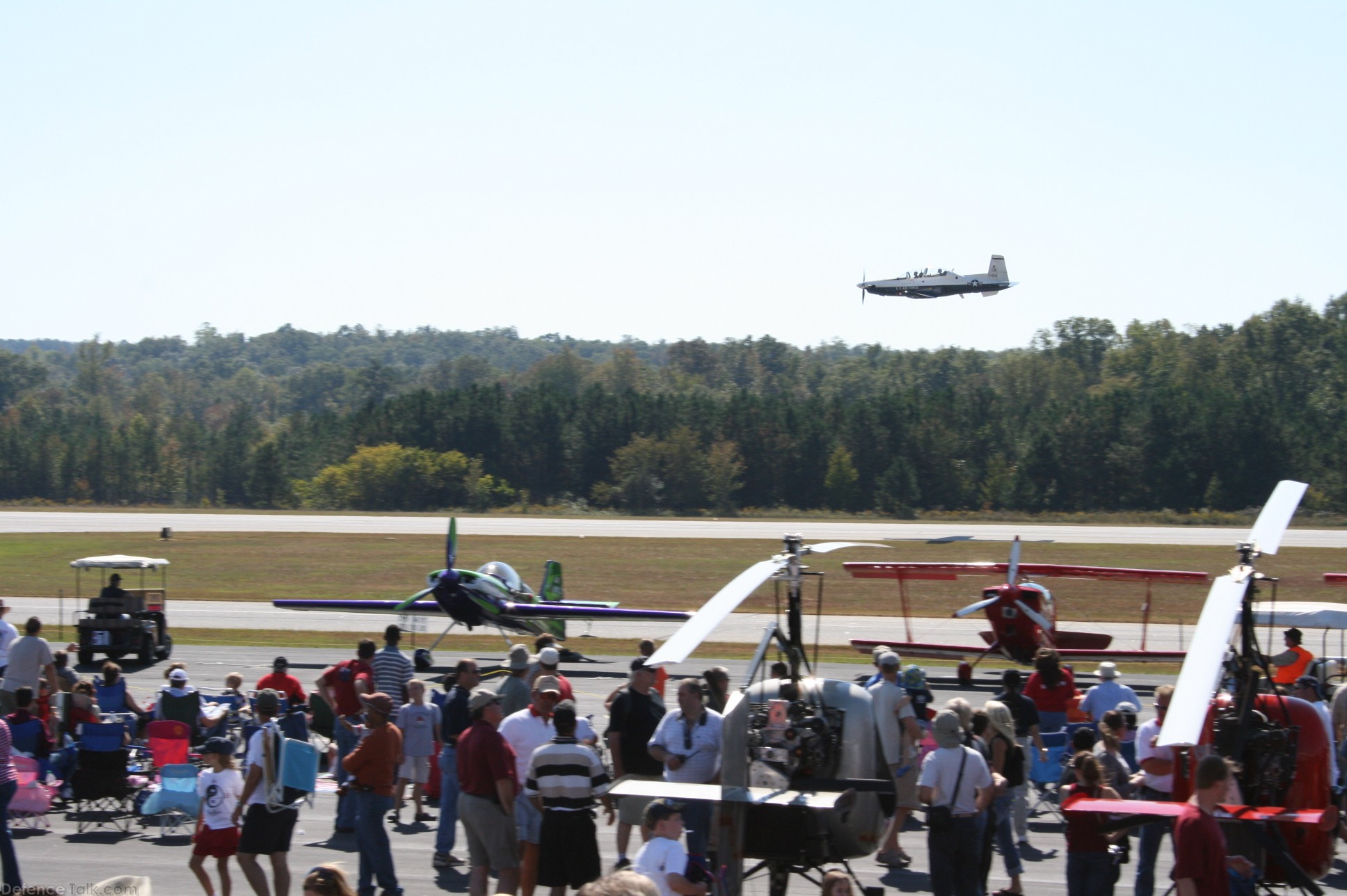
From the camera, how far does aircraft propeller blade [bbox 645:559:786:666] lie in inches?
210

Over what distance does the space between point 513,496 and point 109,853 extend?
73.8m

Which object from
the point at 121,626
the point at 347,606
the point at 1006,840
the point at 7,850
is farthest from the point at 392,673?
the point at 347,606

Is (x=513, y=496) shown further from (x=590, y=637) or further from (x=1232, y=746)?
(x=1232, y=746)

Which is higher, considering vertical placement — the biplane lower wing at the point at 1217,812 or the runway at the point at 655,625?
the biplane lower wing at the point at 1217,812

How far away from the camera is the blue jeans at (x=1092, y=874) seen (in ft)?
23.7

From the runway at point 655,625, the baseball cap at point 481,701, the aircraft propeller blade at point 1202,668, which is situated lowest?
the runway at point 655,625

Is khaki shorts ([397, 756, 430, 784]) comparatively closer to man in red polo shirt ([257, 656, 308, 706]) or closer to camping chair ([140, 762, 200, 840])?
camping chair ([140, 762, 200, 840])

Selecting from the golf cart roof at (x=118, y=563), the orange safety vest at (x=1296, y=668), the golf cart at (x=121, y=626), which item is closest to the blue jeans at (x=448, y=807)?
the orange safety vest at (x=1296, y=668)

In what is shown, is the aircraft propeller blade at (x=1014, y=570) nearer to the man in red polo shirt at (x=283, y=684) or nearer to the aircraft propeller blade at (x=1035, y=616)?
the aircraft propeller blade at (x=1035, y=616)

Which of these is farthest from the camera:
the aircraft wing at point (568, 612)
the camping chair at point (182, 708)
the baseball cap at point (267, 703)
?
the aircraft wing at point (568, 612)

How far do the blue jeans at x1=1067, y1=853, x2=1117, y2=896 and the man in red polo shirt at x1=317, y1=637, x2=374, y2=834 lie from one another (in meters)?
6.27

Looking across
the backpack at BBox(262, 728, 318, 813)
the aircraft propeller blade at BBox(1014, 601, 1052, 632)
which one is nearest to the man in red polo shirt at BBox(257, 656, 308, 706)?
the backpack at BBox(262, 728, 318, 813)

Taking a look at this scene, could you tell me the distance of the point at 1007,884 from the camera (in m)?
8.88

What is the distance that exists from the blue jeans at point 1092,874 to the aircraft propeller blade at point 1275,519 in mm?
2046
